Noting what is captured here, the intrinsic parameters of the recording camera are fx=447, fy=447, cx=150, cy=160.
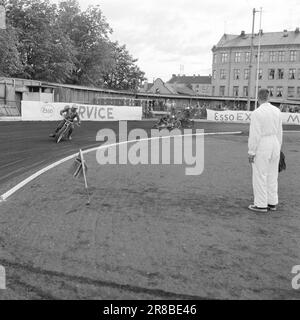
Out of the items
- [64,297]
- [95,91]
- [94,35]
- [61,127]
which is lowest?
[64,297]

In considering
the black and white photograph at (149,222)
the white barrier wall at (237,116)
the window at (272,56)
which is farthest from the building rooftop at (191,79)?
the black and white photograph at (149,222)

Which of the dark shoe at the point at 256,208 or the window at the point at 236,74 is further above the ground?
the window at the point at 236,74

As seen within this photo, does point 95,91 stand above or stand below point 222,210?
above

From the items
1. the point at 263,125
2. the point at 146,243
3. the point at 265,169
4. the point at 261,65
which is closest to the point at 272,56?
the point at 261,65

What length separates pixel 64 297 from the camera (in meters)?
3.96

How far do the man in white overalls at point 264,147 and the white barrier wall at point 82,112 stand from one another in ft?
66.4

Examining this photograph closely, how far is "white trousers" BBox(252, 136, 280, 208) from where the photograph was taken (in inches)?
282

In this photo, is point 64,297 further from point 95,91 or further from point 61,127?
point 95,91

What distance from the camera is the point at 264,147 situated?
716cm

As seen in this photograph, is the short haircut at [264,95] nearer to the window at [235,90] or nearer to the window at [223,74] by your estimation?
the window at [235,90]

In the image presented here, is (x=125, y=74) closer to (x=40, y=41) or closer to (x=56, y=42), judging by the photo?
(x=56, y=42)

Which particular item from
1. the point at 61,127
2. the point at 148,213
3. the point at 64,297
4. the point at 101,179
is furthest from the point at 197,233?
the point at 61,127

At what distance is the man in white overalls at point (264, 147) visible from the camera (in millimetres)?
7152
